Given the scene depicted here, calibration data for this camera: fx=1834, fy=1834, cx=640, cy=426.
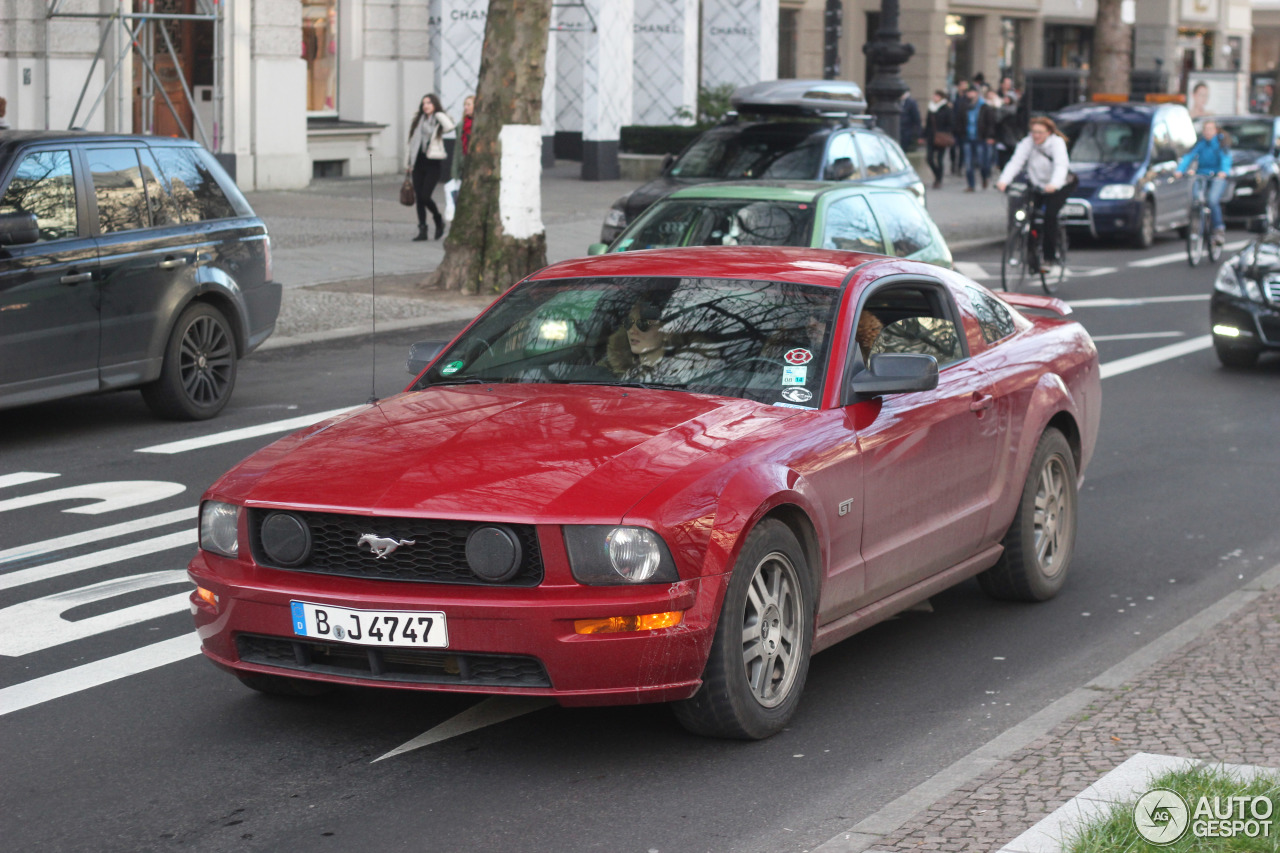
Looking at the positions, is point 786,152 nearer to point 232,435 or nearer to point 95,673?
point 232,435

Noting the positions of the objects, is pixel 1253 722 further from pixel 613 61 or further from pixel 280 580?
pixel 613 61

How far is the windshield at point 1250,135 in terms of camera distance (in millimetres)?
31781

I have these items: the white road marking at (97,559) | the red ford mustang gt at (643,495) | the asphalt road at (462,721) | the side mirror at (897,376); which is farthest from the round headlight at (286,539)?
the white road marking at (97,559)

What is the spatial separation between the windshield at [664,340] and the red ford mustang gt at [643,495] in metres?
0.01

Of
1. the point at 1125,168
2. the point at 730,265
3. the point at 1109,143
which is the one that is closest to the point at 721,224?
the point at 730,265

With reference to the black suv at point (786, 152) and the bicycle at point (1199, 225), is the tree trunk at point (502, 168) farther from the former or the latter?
the bicycle at point (1199, 225)

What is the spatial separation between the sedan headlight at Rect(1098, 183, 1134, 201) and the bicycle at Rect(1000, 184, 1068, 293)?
5708 millimetres

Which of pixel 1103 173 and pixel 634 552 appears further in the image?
pixel 1103 173

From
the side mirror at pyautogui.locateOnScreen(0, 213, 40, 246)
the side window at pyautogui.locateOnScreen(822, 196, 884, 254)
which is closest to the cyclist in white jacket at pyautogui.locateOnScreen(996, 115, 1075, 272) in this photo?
the side window at pyautogui.locateOnScreen(822, 196, 884, 254)

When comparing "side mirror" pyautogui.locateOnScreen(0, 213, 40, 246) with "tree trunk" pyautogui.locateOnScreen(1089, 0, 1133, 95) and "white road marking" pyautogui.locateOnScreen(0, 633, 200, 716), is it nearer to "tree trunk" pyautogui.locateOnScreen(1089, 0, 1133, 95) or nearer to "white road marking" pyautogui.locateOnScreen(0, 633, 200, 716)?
"white road marking" pyautogui.locateOnScreen(0, 633, 200, 716)

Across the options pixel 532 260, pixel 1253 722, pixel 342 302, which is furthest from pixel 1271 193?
pixel 1253 722

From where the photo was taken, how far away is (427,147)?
22234mm

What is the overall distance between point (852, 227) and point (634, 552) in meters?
8.09

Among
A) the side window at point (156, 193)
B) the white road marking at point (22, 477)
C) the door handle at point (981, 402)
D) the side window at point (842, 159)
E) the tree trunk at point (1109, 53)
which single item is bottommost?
the white road marking at point (22, 477)
